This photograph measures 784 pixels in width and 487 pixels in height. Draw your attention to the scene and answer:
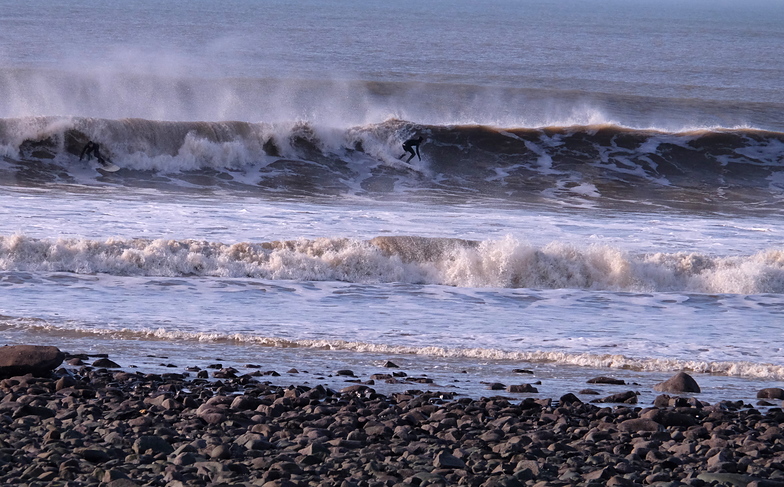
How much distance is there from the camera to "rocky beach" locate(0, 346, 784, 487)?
4574mm

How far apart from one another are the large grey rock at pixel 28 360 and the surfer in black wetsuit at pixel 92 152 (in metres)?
13.4

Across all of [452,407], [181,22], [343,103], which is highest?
[181,22]

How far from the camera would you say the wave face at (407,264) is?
10867mm

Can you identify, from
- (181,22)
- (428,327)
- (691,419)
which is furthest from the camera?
(181,22)

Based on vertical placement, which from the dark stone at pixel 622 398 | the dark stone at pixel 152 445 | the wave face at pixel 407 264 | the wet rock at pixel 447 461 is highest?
the wave face at pixel 407 264

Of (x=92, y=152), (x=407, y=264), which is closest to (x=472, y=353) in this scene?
(x=407, y=264)

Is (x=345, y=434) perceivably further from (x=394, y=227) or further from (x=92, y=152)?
(x=92, y=152)

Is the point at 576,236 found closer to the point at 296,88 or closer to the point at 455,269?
the point at 455,269

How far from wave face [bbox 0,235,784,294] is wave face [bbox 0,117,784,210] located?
6.85m

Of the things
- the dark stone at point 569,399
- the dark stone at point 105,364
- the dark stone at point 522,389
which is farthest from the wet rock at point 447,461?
the dark stone at point 105,364

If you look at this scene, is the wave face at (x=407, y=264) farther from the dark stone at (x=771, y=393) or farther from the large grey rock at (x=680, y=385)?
the dark stone at (x=771, y=393)

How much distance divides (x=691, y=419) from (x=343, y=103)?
25237 mm

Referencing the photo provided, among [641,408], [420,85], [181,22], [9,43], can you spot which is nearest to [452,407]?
[641,408]

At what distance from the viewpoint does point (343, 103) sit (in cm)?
3012
